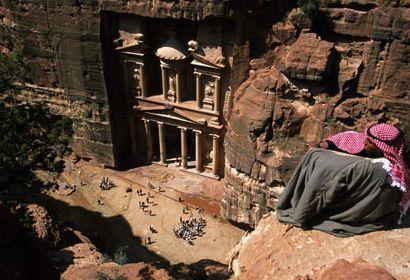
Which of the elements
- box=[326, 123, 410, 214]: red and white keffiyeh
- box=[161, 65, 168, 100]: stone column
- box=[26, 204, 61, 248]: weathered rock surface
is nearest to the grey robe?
box=[326, 123, 410, 214]: red and white keffiyeh

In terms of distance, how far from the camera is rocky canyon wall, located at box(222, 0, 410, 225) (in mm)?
12203

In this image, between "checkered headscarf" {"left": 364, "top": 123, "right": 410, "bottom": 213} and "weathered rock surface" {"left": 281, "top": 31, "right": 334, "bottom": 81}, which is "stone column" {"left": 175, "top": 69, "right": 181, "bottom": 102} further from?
"checkered headscarf" {"left": 364, "top": 123, "right": 410, "bottom": 213}

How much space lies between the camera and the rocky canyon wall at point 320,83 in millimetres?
12203

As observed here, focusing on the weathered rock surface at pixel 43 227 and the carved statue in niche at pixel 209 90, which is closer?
the weathered rock surface at pixel 43 227

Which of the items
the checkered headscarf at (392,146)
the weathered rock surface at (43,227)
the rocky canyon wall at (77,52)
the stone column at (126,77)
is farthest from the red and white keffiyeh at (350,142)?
the stone column at (126,77)

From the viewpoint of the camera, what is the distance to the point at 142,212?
1706 centimetres

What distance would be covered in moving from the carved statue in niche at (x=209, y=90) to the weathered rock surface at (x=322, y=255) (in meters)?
10.9

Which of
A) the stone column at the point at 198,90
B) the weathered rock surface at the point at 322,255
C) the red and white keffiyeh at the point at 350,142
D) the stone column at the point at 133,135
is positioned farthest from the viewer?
the stone column at the point at 133,135

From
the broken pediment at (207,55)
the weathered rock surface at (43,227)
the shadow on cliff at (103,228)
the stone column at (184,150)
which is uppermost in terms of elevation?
the broken pediment at (207,55)

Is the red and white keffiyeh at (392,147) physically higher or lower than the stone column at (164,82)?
higher

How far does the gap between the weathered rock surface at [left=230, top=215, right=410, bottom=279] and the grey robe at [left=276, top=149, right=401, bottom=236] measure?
0.16 m

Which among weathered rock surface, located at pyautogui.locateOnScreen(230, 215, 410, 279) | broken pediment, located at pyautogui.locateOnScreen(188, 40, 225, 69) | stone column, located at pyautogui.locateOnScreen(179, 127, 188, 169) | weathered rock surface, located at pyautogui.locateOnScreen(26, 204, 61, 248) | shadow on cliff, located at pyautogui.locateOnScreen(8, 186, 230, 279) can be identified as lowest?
shadow on cliff, located at pyautogui.locateOnScreen(8, 186, 230, 279)

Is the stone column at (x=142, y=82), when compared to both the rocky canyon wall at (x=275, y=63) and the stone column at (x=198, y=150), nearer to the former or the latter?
the rocky canyon wall at (x=275, y=63)

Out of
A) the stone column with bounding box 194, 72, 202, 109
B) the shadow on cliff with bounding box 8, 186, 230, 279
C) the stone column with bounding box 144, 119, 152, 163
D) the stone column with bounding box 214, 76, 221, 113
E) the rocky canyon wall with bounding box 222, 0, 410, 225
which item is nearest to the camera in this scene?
the rocky canyon wall with bounding box 222, 0, 410, 225
